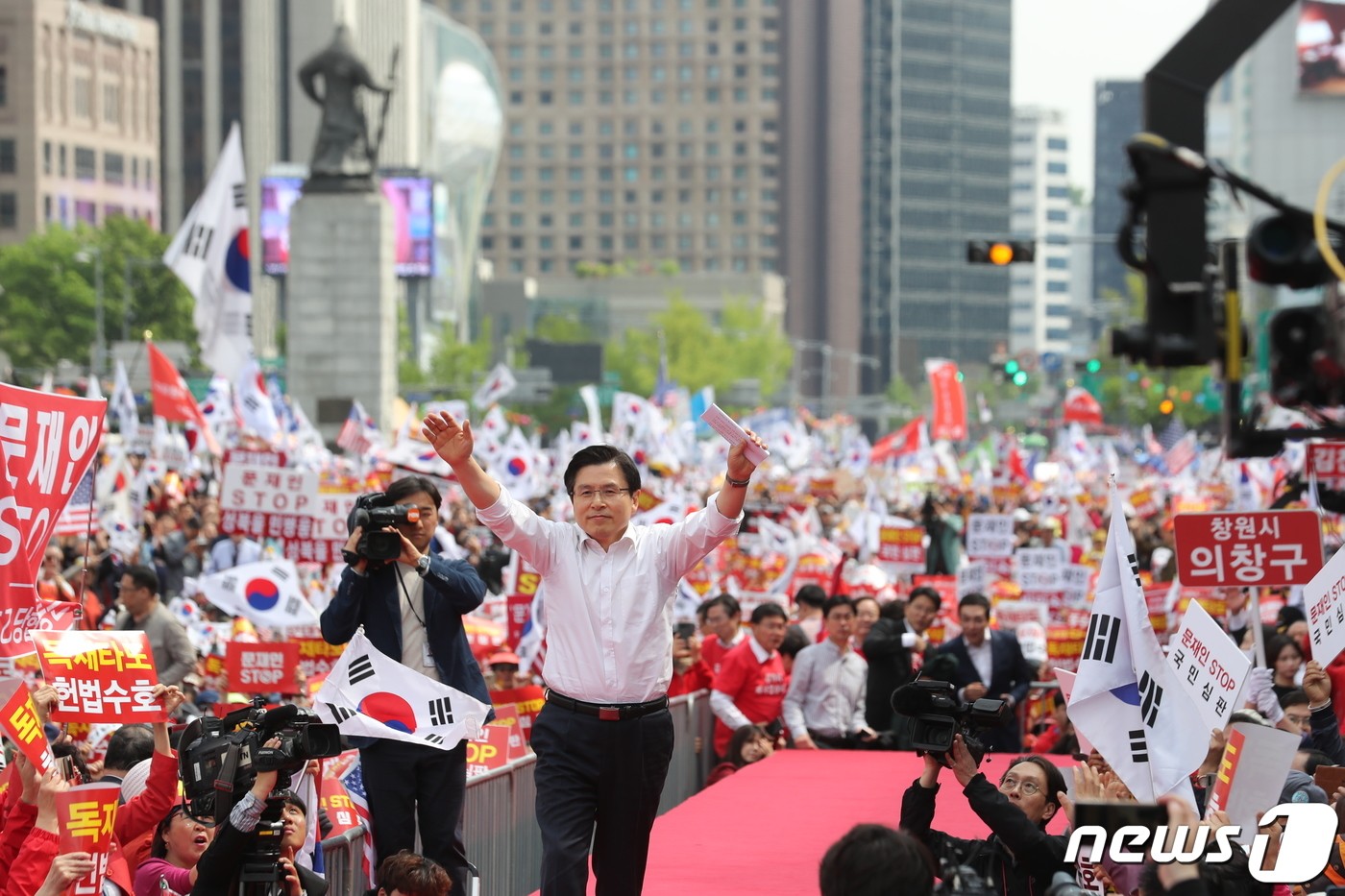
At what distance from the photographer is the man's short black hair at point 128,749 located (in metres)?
7.97

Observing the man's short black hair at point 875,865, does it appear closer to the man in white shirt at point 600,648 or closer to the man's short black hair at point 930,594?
the man in white shirt at point 600,648

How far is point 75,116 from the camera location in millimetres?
104438

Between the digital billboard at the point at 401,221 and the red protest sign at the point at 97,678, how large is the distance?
7354 centimetres

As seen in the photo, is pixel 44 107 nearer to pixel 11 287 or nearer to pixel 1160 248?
pixel 11 287

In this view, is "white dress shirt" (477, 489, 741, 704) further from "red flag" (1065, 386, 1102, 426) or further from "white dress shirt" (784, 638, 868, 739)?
"red flag" (1065, 386, 1102, 426)

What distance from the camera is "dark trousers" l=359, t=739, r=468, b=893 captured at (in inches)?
296

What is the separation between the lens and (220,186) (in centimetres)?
2272

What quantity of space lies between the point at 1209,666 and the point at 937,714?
5.07ft

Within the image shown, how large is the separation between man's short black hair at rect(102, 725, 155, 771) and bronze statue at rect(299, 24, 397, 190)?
35.7 meters

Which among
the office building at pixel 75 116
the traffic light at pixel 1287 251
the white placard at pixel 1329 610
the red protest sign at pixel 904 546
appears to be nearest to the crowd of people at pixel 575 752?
the white placard at pixel 1329 610

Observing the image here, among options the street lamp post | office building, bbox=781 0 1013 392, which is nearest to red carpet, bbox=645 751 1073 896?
the street lamp post

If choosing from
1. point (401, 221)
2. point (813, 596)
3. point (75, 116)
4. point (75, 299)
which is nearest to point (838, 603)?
point (813, 596)

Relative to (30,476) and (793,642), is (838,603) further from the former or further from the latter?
(30,476)

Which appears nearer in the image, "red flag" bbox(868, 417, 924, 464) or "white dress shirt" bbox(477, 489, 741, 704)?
"white dress shirt" bbox(477, 489, 741, 704)
